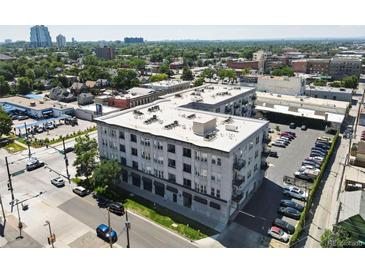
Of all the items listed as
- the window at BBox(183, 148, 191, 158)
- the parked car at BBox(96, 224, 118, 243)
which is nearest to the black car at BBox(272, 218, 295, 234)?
the window at BBox(183, 148, 191, 158)

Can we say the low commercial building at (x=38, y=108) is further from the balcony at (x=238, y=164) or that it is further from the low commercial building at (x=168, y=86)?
the balcony at (x=238, y=164)

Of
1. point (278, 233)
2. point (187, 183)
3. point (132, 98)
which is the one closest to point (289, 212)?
point (278, 233)

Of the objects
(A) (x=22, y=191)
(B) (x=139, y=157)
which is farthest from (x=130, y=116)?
(A) (x=22, y=191)

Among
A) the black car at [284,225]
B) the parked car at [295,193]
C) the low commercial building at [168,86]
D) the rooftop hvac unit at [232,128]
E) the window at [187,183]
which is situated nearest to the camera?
the black car at [284,225]

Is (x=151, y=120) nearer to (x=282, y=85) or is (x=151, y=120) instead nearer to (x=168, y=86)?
(x=168, y=86)

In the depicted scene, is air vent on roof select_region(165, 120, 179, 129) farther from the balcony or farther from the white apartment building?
the balcony

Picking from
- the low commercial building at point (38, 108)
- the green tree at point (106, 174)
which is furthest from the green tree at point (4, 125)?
the green tree at point (106, 174)

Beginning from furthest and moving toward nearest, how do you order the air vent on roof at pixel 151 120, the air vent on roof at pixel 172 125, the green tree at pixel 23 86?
the green tree at pixel 23 86 → the air vent on roof at pixel 151 120 → the air vent on roof at pixel 172 125
